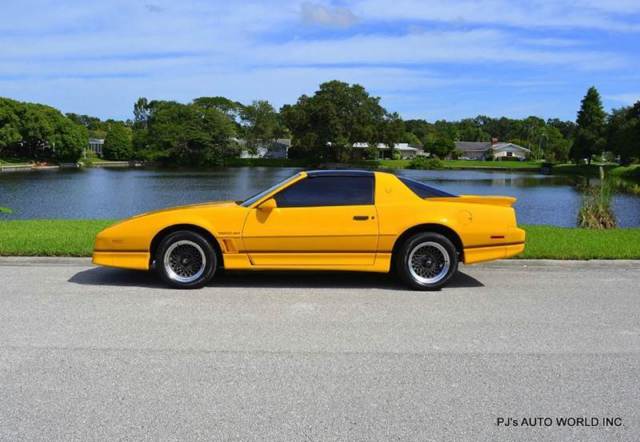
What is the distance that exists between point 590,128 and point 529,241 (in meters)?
85.8

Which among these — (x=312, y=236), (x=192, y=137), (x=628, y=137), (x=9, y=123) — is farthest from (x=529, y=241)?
(x=9, y=123)

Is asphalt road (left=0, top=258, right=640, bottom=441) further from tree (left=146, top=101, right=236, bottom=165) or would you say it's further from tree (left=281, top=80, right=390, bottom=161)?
tree (left=146, top=101, right=236, bottom=165)

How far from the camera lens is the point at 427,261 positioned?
7.30 m

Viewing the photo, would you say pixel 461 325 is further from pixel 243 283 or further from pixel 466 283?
pixel 243 283

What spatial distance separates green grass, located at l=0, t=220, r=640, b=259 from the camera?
9156 mm

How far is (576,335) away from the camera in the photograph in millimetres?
5438

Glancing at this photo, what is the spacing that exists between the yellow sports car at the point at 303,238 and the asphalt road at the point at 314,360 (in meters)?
0.31

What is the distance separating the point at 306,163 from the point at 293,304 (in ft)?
319

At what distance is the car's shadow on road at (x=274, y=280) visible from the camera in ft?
24.6

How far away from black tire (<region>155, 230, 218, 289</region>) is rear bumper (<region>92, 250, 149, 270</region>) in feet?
0.57

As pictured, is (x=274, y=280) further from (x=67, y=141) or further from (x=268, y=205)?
(x=67, y=141)

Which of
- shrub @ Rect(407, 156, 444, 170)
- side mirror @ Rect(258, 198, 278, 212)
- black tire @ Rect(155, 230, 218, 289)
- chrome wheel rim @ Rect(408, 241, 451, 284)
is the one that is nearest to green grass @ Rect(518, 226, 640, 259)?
chrome wheel rim @ Rect(408, 241, 451, 284)

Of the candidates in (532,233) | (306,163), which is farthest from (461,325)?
(306,163)

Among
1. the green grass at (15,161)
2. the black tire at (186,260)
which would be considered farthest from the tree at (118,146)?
the black tire at (186,260)
